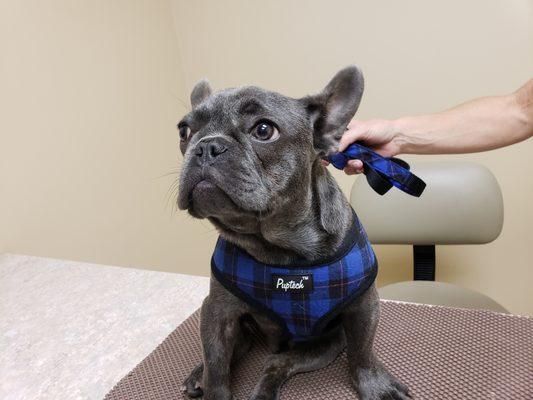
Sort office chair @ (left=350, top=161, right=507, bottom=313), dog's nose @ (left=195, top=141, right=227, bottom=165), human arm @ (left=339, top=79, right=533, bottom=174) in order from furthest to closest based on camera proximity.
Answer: office chair @ (left=350, top=161, right=507, bottom=313), human arm @ (left=339, top=79, right=533, bottom=174), dog's nose @ (left=195, top=141, right=227, bottom=165)

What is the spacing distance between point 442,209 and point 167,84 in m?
1.52

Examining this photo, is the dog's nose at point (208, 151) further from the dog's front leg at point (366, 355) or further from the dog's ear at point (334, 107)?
the dog's front leg at point (366, 355)

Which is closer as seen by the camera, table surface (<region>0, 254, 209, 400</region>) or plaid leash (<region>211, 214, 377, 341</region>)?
plaid leash (<region>211, 214, 377, 341</region>)

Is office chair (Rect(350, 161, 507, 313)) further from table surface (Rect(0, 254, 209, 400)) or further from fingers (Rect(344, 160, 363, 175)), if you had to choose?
table surface (Rect(0, 254, 209, 400))

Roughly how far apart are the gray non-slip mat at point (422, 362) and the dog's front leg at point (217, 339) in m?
0.07

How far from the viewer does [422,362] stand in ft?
3.37

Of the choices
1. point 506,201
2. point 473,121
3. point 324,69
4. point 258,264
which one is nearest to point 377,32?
point 324,69

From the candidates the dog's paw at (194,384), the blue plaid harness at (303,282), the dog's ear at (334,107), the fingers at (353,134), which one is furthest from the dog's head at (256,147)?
the dog's paw at (194,384)

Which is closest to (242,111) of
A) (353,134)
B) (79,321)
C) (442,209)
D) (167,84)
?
(353,134)

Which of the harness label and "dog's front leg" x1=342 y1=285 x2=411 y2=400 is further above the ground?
the harness label

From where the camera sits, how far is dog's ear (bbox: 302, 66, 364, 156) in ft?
3.03

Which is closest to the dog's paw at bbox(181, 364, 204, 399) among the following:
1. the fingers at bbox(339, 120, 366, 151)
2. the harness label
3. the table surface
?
the table surface

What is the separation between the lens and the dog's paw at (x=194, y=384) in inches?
39.2

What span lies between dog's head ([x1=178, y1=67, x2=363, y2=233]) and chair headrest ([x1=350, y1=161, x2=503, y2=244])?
0.80 metres
